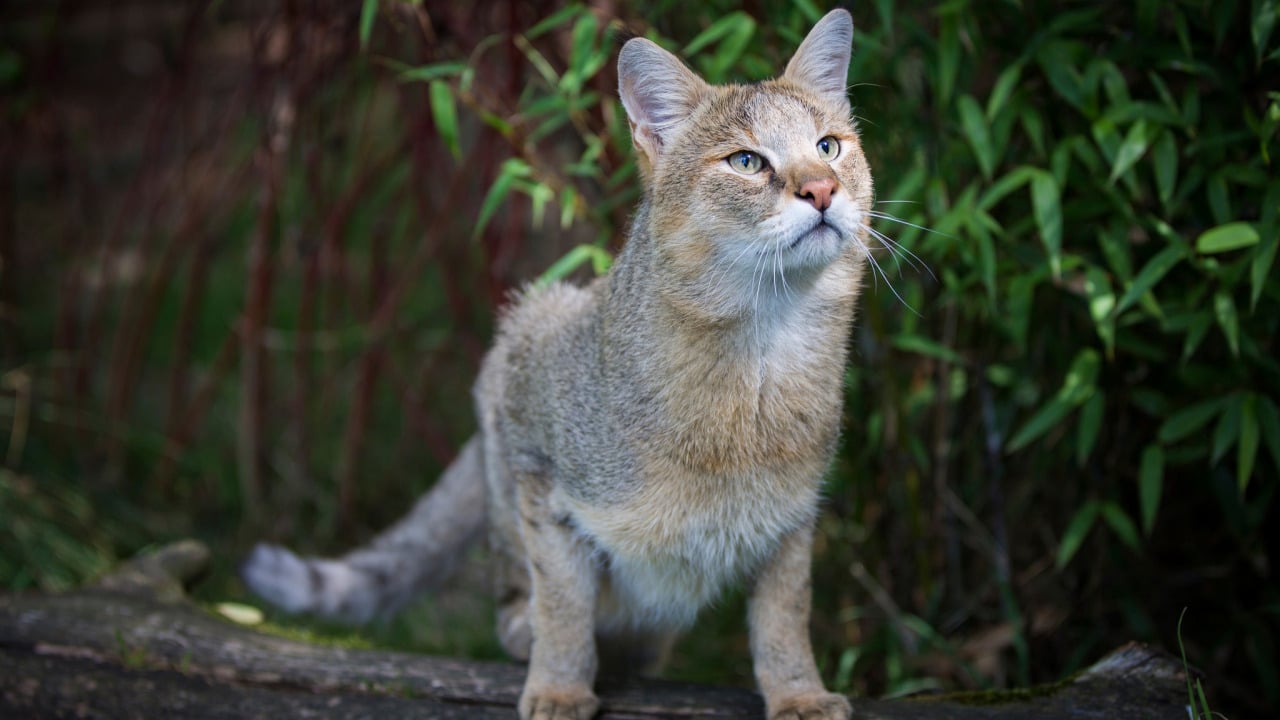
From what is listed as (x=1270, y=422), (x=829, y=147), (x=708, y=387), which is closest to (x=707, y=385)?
(x=708, y=387)

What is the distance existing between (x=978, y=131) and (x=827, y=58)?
2.00 ft

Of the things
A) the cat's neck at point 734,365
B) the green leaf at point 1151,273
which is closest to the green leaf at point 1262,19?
the green leaf at point 1151,273

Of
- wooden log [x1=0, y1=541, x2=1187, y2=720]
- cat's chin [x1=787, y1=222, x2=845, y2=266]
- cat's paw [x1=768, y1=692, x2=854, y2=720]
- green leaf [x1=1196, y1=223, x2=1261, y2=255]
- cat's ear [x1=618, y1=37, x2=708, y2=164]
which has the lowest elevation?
wooden log [x1=0, y1=541, x2=1187, y2=720]

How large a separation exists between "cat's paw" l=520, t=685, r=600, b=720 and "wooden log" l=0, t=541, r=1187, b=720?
0.07 m

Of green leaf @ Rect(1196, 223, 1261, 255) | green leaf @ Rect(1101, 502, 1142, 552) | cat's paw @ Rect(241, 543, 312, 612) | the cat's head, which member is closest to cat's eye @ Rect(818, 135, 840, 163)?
the cat's head

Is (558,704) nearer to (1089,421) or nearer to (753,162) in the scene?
(753,162)

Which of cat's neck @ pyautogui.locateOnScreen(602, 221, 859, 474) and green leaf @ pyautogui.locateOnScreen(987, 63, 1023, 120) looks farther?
green leaf @ pyautogui.locateOnScreen(987, 63, 1023, 120)

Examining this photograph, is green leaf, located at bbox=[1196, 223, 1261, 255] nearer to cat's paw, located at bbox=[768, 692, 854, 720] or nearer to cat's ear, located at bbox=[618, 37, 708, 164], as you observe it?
cat's ear, located at bbox=[618, 37, 708, 164]

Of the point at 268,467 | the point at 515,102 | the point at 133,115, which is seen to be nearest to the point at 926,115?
the point at 515,102

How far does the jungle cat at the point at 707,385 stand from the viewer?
3066 millimetres

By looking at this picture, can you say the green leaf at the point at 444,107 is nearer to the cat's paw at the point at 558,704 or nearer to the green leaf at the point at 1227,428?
the cat's paw at the point at 558,704

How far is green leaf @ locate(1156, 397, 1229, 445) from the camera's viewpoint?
371 cm

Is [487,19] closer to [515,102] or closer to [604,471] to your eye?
[515,102]

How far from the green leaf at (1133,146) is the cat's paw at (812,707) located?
1.72 metres
